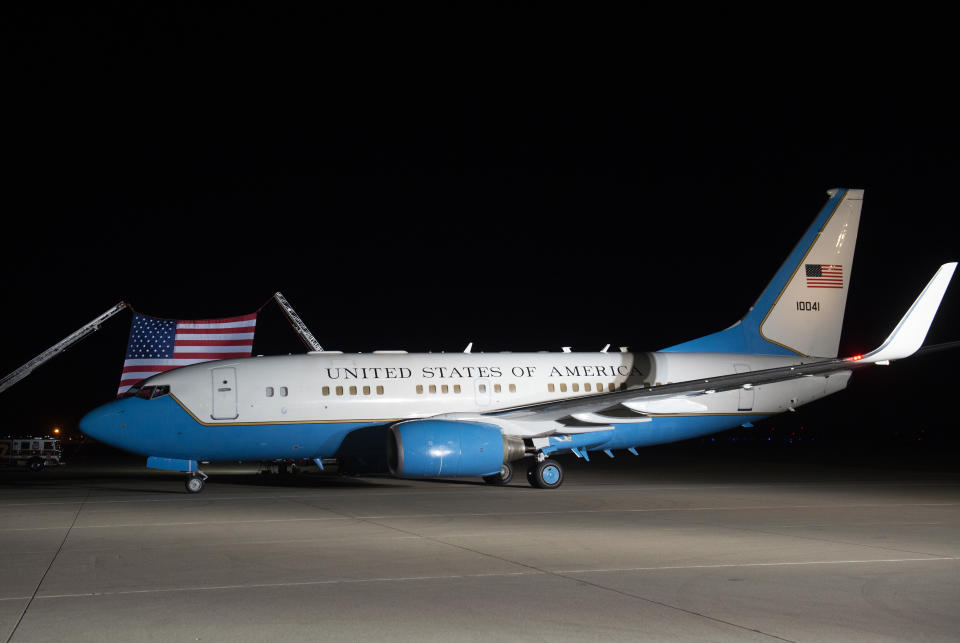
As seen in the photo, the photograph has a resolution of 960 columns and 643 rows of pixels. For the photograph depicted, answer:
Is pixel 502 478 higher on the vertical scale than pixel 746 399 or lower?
lower

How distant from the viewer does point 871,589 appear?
9359 mm

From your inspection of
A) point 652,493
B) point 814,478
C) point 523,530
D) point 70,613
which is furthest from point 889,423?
point 70,613

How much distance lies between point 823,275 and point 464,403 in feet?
39.2

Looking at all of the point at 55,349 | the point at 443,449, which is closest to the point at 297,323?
the point at 55,349

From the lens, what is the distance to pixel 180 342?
121 ft

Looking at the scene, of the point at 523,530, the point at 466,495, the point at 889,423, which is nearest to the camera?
the point at 523,530

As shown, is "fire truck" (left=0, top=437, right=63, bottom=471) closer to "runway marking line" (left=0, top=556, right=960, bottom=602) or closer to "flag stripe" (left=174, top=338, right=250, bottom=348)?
"flag stripe" (left=174, top=338, right=250, bottom=348)

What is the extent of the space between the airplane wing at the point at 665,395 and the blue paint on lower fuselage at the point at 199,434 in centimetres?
102

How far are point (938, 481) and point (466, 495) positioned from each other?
44.2 feet

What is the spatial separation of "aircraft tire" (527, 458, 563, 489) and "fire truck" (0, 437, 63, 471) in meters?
24.4

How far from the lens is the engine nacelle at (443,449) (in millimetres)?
21000

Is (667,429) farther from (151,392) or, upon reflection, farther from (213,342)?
(213,342)

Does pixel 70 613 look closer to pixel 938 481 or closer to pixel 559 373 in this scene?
pixel 559 373

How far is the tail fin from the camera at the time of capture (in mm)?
28359
